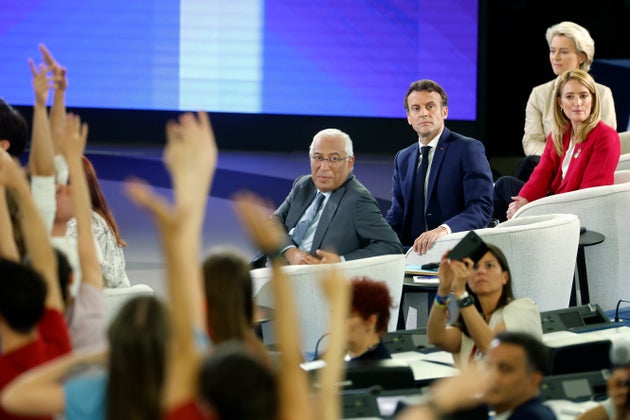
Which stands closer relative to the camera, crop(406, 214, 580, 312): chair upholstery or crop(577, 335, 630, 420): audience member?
crop(577, 335, 630, 420): audience member

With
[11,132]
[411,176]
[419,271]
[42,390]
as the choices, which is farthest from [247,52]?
[42,390]

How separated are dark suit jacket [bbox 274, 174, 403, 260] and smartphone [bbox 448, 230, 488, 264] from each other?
149 cm

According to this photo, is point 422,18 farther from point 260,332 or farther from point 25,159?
point 260,332

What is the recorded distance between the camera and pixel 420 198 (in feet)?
21.7

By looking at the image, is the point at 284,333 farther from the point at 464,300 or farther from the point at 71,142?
the point at 464,300

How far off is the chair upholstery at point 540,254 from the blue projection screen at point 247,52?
723 cm

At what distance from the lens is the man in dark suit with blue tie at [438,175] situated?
6430mm

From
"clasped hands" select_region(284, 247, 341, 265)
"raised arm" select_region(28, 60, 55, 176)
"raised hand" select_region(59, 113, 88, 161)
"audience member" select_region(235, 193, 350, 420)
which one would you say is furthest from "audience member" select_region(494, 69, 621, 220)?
"audience member" select_region(235, 193, 350, 420)

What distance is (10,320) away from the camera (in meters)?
2.59

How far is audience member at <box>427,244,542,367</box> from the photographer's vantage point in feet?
13.2

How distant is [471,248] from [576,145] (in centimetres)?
279

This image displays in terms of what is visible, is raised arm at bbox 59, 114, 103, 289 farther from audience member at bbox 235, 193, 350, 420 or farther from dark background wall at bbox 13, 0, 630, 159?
dark background wall at bbox 13, 0, 630, 159

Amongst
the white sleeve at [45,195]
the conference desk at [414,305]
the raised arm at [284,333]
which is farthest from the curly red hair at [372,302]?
the conference desk at [414,305]

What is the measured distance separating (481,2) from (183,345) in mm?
11031
